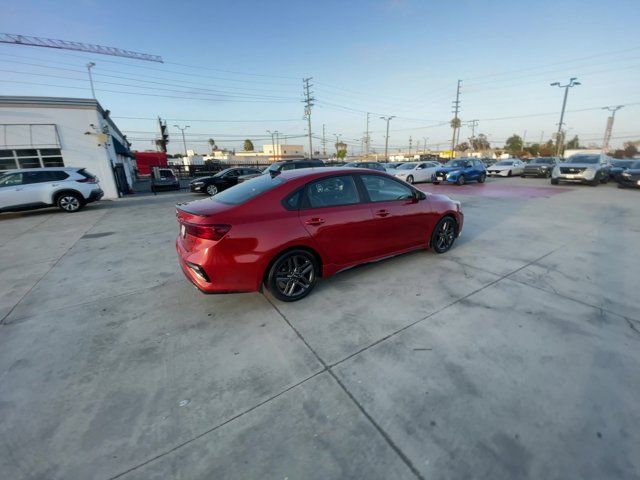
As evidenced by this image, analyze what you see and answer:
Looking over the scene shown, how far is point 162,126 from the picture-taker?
1264 inches

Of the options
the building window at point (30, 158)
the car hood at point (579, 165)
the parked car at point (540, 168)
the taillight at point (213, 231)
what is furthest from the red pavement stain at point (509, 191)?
the building window at point (30, 158)

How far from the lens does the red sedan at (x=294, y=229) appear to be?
2.99m

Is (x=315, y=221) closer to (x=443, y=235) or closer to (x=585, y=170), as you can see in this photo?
(x=443, y=235)

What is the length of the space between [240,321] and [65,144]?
16.7 meters

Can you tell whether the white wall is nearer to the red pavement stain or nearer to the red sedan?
the red sedan

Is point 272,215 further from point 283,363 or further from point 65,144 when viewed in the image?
point 65,144

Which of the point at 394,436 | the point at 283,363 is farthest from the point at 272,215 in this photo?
the point at 394,436

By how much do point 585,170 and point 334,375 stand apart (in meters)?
19.0

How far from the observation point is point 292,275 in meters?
3.42

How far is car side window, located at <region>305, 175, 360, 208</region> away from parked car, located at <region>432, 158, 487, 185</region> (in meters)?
15.5

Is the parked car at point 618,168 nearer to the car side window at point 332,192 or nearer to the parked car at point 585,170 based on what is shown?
the parked car at point 585,170

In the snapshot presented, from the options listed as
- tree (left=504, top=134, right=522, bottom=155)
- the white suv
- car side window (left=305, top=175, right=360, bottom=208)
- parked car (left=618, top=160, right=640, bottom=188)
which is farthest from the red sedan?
tree (left=504, top=134, right=522, bottom=155)

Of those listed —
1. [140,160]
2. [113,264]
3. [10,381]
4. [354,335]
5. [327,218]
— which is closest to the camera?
[10,381]

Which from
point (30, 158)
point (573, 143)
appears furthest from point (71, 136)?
point (573, 143)
